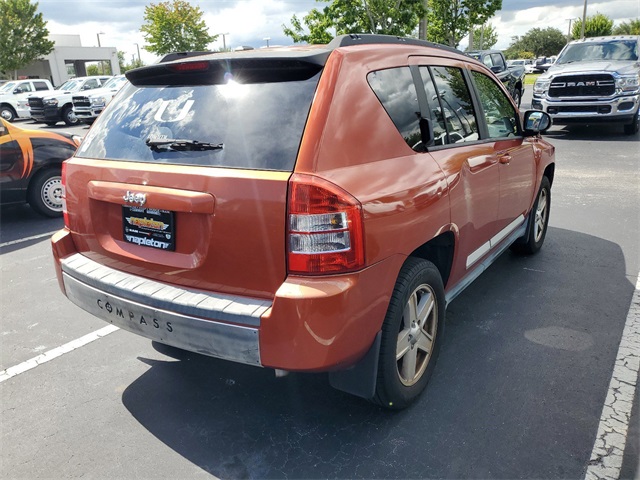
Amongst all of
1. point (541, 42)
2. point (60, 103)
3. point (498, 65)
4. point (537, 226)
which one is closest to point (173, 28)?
point (60, 103)

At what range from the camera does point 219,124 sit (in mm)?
2514

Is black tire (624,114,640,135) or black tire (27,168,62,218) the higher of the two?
black tire (27,168,62,218)

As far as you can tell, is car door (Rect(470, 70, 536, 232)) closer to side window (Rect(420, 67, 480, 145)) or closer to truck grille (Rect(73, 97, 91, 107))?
side window (Rect(420, 67, 480, 145))

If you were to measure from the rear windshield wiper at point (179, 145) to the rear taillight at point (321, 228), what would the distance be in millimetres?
509

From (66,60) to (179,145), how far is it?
198ft

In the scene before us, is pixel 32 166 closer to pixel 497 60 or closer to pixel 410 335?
pixel 410 335

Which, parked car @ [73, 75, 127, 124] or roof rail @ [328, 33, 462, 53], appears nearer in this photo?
roof rail @ [328, 33, 462, 53]

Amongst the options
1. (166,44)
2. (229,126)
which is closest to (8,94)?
(166,44)

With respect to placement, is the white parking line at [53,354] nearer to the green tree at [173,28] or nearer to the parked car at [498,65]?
the parked car at [498,65]

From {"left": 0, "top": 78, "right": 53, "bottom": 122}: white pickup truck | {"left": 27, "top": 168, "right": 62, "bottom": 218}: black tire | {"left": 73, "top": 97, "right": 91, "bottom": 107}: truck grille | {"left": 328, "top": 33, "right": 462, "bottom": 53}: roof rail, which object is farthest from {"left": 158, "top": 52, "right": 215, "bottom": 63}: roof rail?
{"left": 0, "top": 78, "right": 53, "bottom": 122}: white pickup truck

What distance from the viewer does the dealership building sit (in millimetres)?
52312

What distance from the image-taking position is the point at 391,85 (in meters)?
2.79

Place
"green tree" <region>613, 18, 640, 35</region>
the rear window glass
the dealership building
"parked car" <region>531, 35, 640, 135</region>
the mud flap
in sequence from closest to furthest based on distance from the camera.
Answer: the rear window glass → the mud flap → "parked car" <region>531, 35, 640, 135</region> → the dealership building → "green tree" <region>613, 18, 640, 35</region>

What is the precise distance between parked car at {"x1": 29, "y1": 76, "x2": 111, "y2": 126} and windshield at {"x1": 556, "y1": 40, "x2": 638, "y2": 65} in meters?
18.5
